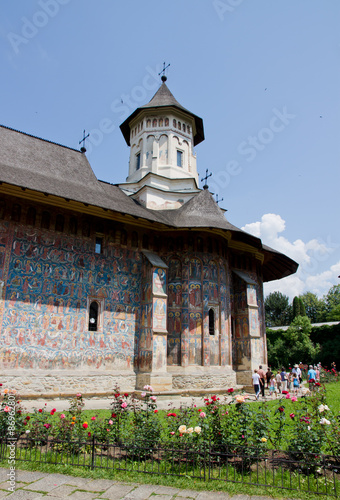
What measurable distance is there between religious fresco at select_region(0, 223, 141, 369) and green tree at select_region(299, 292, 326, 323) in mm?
48080

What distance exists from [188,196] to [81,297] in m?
8.98

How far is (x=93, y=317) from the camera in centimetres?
1309

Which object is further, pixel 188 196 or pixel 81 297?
pixel 188 196

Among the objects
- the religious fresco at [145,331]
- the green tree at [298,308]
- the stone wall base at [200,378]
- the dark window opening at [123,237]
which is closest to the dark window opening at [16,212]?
the dark window opening at [123,237]

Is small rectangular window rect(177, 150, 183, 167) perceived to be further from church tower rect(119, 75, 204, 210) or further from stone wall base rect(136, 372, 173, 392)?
stone wall base rect(136, 372, 173, 392)

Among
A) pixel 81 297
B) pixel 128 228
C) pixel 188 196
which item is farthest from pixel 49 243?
pixel 188 196

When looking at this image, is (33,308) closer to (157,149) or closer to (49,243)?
(49,243)

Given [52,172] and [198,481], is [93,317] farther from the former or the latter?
[198,481]

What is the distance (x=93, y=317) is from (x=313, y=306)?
170 feet

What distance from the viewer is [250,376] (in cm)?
1548

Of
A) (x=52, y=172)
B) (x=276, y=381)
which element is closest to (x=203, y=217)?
(x=52, y=172)

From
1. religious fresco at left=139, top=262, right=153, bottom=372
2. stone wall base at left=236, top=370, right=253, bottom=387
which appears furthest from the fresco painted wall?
stone wall base at left=236, top=370, right=253, bottom=387

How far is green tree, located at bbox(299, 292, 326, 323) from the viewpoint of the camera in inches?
2210

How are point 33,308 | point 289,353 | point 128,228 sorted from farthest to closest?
point 289,353, point 128,228, point 33,308
